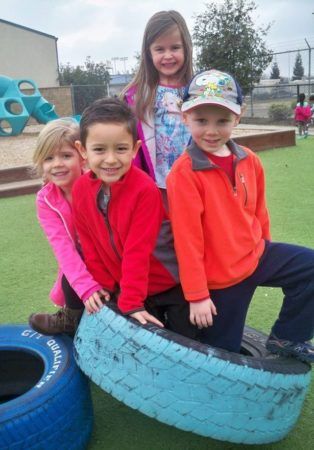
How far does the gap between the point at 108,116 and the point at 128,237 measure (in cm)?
48

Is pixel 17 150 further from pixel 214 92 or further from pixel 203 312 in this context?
pixel 203 312

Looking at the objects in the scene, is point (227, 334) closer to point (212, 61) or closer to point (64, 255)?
point (64, 255)

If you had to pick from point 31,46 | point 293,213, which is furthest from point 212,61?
point 31,46

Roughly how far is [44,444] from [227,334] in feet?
2.78

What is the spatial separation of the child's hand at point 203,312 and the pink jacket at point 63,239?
0.44m

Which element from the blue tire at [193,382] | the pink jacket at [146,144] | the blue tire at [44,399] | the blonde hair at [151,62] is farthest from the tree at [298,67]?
the blue tire at [193,382]

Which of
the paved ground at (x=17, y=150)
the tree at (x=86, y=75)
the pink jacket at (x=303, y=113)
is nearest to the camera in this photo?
the paved ground at (x=17, y=150)

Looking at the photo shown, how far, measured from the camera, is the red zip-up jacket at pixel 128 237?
78.9 inches

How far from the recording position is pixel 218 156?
2.08 metres

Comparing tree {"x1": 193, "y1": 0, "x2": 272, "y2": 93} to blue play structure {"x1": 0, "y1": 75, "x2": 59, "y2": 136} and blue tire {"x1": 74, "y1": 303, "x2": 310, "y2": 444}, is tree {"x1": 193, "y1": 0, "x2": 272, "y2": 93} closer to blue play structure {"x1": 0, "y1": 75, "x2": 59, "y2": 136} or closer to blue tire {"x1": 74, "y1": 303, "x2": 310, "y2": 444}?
blue play structure {"x1": 0, "y1": 75, "x2": 59, "y2": 136}

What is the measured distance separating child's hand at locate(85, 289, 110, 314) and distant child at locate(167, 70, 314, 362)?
37cm

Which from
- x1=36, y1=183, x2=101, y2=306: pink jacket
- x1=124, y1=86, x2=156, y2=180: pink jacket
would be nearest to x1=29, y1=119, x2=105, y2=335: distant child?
x1=36, y1=183, x2=101, y2=306: pink jacket

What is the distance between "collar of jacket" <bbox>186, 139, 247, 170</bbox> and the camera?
1981mm

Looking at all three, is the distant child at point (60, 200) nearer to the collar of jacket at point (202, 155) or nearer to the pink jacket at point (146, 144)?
the pink jacket at point (146, 144)
